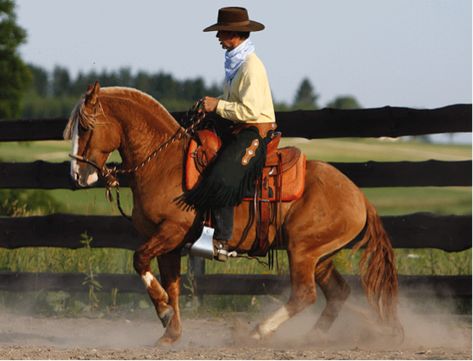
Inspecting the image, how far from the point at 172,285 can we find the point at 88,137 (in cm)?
122

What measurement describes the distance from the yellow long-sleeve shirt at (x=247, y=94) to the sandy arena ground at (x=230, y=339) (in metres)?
1.48

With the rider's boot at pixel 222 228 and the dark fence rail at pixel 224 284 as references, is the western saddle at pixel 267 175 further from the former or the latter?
the dark fence rail at pixel 224 284

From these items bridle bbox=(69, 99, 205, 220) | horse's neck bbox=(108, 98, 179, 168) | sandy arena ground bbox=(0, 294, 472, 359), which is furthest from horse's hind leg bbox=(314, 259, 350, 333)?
horse's neck bbox=(108, 98, 179, 168)

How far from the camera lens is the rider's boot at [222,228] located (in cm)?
691

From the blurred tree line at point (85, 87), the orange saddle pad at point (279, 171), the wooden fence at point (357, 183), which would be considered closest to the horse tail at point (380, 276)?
the orange saddle pad at point (279, 171)

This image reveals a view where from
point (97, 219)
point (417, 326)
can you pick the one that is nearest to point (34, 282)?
point (97, 219)

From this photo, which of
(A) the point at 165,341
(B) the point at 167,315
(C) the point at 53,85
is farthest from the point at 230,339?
(C) the point at 53,85

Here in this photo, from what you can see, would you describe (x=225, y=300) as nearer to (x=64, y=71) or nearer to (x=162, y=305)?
(x=162, y=305)

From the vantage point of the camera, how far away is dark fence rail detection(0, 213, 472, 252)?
9023 mm

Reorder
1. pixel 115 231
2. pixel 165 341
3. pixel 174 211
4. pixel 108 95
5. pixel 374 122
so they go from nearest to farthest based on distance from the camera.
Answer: pixel 174 211 < pixel 108 95 < pixel 165 341 < pixel 374 122 < pixel 115 231

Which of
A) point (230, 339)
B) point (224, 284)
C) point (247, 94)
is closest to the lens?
point (247, 94)

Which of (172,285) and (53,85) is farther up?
(172,285)

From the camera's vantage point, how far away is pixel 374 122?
9.16m

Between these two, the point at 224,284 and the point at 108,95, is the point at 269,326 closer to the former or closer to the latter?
the point at 108,95
